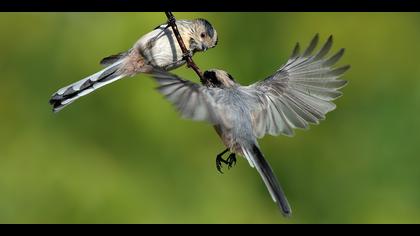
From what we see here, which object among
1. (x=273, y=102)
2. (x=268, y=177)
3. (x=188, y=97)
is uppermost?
(x=188, y=97)

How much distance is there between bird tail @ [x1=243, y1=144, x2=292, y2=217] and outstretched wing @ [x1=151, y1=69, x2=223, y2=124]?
21cm

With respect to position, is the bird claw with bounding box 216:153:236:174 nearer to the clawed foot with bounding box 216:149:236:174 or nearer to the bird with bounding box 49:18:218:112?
the clawed foot with bounding box 216:149:236:174

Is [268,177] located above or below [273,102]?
below

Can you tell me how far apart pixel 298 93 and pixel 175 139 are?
192cm

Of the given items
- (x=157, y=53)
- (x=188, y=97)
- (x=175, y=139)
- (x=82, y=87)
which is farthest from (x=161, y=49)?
(x=175, y=139)

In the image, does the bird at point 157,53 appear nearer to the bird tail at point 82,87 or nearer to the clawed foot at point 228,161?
the bird tail at point 82,87

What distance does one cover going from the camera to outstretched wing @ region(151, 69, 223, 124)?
2.02 meters

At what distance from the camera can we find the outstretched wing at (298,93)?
2490mm

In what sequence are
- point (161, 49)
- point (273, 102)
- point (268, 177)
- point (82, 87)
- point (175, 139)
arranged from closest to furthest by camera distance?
point (268, 177)
point (82, 87)
point (273, 102)
point (161, 49)
point (175, 139)

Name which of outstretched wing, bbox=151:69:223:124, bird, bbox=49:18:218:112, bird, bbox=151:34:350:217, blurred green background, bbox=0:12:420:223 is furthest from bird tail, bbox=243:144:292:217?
blurred green background, bbox=0:12:420:223

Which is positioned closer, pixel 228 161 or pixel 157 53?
pixel 228 161

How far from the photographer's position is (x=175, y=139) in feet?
14.5

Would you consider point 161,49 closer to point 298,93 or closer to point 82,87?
point 82,87

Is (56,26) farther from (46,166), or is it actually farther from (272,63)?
(272,63)
